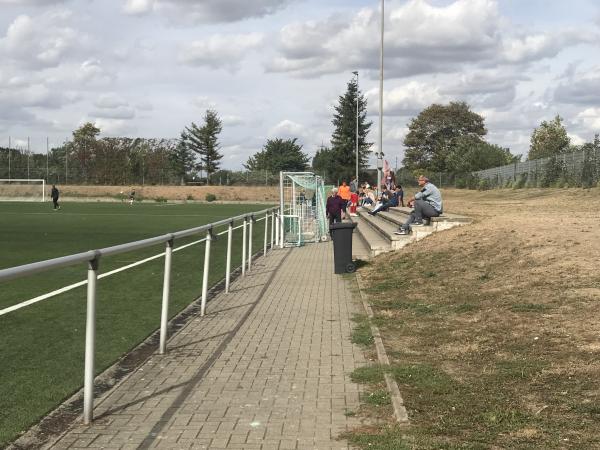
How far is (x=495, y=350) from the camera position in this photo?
6324 millimetres

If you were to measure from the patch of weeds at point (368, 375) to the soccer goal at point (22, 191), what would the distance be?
72.6 meters

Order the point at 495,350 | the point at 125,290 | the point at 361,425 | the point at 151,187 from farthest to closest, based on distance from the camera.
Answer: the point at 151,187
the point at 125,290
the point at 495,350
the point at 361,425

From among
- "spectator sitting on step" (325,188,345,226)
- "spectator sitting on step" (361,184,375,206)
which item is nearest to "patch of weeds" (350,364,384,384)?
"spectator sitting on step" (325,188,345,226)

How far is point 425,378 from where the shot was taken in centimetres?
551

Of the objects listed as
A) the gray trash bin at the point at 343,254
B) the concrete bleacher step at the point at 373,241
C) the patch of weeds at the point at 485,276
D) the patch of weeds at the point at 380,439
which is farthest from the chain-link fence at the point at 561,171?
the patch of weeds at the point at 380,439

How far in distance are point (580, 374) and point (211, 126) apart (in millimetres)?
94007

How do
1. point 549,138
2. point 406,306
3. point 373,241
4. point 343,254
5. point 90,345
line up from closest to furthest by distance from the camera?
point 90,345
point 406,306
point 343,254
point 373,241
point 549,138

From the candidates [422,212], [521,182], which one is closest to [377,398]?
[422,212]

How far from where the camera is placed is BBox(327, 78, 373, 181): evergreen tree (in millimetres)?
88688

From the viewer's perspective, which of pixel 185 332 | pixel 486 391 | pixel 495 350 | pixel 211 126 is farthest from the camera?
pixel 211 126

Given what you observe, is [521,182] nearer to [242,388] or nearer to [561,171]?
[561,171]

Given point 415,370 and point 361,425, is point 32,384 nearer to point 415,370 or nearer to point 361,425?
point 361,425

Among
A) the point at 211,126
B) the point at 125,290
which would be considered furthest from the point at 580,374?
the point at 211,126

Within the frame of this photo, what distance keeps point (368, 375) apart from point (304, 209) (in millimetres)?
17749
